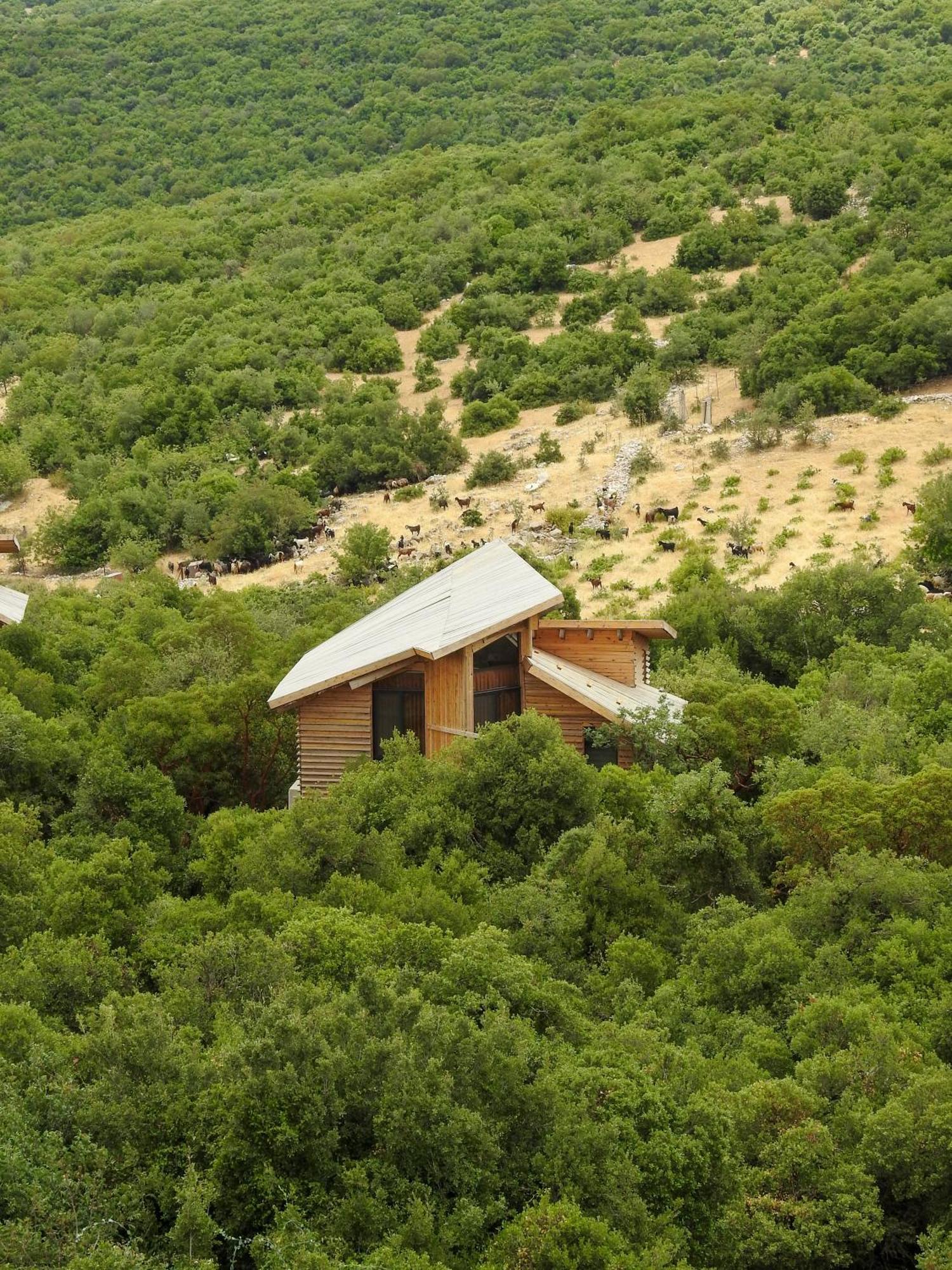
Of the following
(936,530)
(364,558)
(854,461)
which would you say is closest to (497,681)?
(936,530)

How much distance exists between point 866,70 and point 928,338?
50.0 m

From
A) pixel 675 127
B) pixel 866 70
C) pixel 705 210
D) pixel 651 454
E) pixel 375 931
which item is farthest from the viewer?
pixel 866 70

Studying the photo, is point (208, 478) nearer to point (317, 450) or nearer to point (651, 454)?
point (317, 450)

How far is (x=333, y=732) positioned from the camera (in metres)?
22.4

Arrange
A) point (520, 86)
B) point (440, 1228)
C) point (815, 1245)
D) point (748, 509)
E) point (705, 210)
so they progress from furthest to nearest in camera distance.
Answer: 1. point (520, 86)
2. point (705, 210)
3. point (748, 509)
4. point (815, 1245)
5. point (440, 1228)

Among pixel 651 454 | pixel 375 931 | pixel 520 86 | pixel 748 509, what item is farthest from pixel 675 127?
pixel 375 931

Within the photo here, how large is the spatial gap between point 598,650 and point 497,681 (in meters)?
1.99

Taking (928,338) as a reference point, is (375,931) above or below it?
above

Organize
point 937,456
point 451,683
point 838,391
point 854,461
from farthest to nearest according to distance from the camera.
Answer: point 838,391 < point 854,461 < point 937,456 < point 451,683

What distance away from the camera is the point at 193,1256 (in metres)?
10.6

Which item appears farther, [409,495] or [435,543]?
[409,495]

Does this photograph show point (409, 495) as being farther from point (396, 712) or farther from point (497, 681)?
point (396, 712)

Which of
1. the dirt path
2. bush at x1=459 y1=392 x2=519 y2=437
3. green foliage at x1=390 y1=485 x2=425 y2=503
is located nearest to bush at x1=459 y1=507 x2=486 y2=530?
the dirt path

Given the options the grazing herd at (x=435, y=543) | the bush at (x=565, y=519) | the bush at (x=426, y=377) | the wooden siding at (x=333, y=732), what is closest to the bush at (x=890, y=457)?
the grazing herd at (x=435, y=543)
